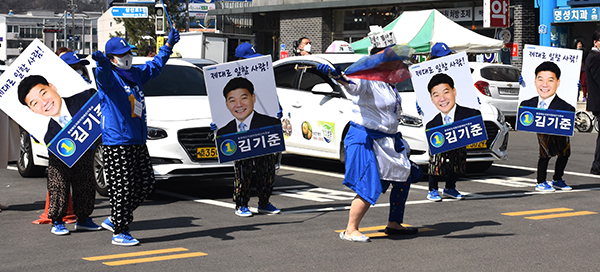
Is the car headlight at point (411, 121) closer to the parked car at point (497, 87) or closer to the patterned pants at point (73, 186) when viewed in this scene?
the patterned pants at point (73, 186)

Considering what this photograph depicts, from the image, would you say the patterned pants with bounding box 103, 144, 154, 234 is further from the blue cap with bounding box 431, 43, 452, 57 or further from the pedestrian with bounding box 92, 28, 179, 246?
the blue cap with bounding box 431, 43, 452, 57

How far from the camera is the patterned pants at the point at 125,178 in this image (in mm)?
6695

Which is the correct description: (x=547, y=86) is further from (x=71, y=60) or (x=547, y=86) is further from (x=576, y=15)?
(x=576, y=15)

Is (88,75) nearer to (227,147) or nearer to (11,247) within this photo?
(227,147)

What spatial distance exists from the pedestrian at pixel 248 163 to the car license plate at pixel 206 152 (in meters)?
0.87

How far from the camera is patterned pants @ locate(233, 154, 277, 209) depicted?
8320mm

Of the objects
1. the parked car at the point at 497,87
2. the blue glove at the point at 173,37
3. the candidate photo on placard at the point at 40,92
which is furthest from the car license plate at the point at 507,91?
the candidate photo on placard at the point at 40,92

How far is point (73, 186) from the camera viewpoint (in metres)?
7.49

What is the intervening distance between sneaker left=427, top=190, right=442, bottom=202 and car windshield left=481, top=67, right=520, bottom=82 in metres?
10.1

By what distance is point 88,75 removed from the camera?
33.5 feet

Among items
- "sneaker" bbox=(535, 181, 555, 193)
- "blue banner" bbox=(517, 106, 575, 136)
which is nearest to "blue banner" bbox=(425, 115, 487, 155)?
"blue banner" bbox=(517, 106, 575, 136)

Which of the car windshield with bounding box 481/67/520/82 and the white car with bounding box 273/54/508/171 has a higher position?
the car windshield with bounding box 481/67/520/82

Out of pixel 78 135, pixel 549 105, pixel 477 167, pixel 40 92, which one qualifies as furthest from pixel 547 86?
pixel 40 92

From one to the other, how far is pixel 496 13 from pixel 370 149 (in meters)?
23.3
